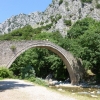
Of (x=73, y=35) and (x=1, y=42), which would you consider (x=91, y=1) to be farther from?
(x=1, y=42)

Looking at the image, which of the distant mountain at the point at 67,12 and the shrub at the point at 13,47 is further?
the distant mountain at the point at 67,12

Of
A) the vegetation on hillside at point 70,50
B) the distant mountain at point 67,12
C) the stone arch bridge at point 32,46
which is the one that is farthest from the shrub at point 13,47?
the distant mountain at point 67,12

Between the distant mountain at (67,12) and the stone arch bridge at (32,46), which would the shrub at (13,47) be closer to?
the stone arch bridge at (32,46)

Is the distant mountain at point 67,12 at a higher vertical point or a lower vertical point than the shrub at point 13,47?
higher

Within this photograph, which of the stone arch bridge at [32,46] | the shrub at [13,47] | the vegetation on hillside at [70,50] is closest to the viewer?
the stone arch bridge at [32,46]

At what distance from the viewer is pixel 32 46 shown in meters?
21.7

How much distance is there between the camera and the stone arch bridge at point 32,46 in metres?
19.1

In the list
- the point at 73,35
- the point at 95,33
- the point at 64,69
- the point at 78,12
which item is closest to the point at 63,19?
the point at 78,12

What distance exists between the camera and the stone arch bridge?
753 inches

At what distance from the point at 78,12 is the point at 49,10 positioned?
13.2 metres

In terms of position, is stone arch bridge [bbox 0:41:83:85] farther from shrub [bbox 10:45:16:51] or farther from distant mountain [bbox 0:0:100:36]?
distant mountain [bbox 0:0:100:36]

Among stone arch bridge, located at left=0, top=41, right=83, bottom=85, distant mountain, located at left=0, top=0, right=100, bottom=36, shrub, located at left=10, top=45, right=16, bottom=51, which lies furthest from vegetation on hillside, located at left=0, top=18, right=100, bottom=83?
distant mountain, located at left=0, top=0, right=100, bottom=36

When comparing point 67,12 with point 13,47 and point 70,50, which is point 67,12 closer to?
point 70,50

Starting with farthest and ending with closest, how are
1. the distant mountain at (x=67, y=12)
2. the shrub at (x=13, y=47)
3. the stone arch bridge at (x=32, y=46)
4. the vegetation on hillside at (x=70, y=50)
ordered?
the distant mountain at (x=67, y=12) → the vegetation on hillside at (x=70, y=50) → the shrub at (x=13, y=47) → the stone arch bridge at (x=32, y=46)
